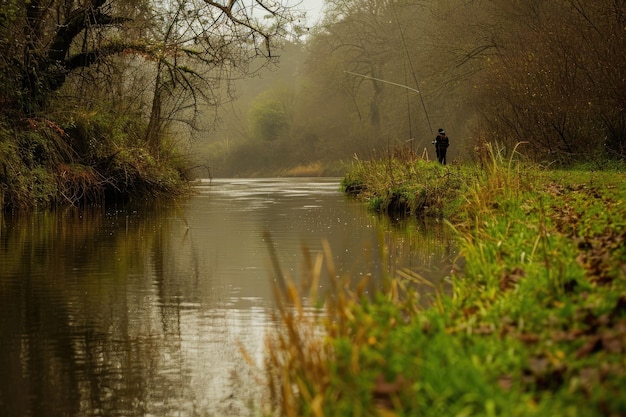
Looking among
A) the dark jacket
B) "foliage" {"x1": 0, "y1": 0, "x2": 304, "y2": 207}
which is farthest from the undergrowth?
the dark jacket

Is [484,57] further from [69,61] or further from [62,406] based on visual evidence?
[62,406]

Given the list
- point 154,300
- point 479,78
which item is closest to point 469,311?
point 154,300

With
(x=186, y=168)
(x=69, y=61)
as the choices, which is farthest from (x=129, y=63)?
(x=186, y=168)

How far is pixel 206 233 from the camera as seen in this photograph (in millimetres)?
16188

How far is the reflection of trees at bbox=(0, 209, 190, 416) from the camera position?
17.9 ft

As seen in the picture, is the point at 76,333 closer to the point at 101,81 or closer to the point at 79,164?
the point at 79,164

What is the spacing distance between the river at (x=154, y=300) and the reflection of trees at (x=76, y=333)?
1cm

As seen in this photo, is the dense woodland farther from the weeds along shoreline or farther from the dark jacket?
the weeds along shoreline

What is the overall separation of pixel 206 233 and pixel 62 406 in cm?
1097

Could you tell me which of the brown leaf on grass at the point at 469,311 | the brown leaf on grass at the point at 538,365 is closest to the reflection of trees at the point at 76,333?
the brown leaf on grass at the point at 469,311

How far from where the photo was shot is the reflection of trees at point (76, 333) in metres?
5.44

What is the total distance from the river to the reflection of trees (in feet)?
0.04

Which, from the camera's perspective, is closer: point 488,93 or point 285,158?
point 488,93

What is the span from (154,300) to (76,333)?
1.70 meters
